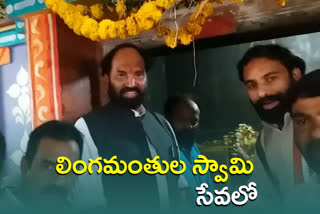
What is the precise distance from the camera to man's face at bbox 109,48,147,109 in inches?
119

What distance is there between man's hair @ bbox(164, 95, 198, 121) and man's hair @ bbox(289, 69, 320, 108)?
0.72 meters

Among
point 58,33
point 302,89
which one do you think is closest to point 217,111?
point 302,89

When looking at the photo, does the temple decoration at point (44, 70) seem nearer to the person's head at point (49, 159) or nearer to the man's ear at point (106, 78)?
the person's head at point (49, 159)

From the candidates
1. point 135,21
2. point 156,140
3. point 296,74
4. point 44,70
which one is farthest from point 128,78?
point 296,74

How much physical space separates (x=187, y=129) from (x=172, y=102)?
0.24m

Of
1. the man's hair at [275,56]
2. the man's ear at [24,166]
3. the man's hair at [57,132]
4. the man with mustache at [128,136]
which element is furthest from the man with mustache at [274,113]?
the man's ear at [24,166]

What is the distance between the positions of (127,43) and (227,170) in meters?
1.25

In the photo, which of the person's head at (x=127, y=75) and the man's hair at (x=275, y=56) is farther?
the person's head at (x=127, y=75)

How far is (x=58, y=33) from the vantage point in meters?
2.95

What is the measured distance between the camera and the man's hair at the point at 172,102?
286 centimetres

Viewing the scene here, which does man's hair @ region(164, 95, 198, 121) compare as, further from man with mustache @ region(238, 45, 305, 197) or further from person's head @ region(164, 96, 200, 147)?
man with mustache @ region(238, 45, 305, 197)

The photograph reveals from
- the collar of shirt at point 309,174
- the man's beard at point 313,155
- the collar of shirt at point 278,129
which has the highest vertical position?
the collar of shirt at point 278,129

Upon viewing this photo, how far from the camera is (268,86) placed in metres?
2.63

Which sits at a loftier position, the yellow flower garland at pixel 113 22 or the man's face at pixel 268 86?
the yellow flower garland at pixel 113 22
